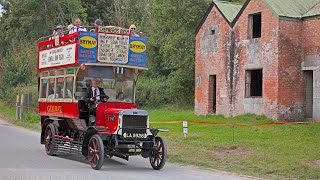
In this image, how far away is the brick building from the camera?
2581 cm

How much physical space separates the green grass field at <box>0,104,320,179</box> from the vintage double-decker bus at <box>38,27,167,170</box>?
2370mm

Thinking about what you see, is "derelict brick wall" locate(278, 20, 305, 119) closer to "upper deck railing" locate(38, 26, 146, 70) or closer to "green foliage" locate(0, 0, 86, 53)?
"upper deck railing" locate(38, 26, 146, 70)

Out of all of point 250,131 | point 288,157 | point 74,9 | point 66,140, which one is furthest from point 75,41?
point 74,9

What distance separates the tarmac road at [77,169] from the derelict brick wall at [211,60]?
14.7 metres

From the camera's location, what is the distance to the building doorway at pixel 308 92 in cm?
2639

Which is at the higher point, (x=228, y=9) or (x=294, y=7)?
(x=228, y=9)

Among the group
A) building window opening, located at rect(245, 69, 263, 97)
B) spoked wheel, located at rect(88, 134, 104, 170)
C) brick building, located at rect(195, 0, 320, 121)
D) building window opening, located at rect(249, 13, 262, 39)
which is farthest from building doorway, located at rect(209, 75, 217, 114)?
spoked wheel, located at rect(88, 134, 104, 170)

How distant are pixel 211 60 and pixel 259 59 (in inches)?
167

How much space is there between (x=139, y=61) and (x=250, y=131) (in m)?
9.54

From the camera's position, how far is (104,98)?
13.8m

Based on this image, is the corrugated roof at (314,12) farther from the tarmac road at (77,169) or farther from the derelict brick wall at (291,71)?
the tarmac road at (77,169)

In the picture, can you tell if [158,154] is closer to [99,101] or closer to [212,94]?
[99,101]

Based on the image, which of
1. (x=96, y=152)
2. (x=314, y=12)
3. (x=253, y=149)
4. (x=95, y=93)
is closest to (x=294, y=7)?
(x=314, y=12)

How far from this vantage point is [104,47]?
1380 cm
